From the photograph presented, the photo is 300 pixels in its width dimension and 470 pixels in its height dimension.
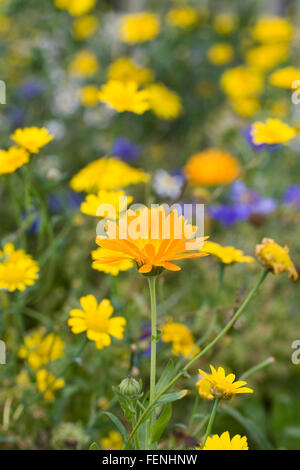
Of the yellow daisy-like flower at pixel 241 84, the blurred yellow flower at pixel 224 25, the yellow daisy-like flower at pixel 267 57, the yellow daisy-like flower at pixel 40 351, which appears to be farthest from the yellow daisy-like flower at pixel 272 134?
the blurred yellow flower at pixel 224 25

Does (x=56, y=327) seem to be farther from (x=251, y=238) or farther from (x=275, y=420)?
(x=251, y=238)

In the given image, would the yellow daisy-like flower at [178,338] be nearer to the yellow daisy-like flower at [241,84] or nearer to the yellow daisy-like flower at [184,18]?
the yellow daisy-like flower at [241,84]

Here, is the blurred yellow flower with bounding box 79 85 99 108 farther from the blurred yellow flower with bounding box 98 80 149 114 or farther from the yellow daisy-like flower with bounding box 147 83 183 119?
the blurred yellow flower with bounding box 98 80 149 114

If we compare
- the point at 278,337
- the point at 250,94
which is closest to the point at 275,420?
the point at 278,337

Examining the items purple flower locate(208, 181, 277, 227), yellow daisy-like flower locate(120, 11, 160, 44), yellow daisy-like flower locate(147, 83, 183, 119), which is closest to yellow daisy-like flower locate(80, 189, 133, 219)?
purple flower locate(208, 181, 277, 227)

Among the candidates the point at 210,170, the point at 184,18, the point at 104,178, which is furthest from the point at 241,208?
the point at 184,18

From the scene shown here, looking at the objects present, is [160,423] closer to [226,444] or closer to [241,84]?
[226,444]
